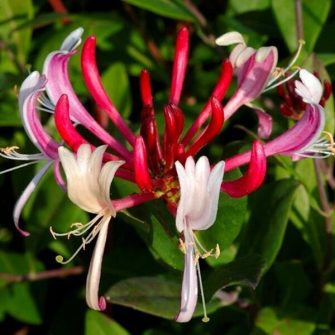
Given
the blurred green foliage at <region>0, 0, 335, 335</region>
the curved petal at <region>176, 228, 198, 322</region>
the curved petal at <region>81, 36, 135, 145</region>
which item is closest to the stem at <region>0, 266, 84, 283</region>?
the blurred green foliage at <region>0, 0, 335, 335</region>

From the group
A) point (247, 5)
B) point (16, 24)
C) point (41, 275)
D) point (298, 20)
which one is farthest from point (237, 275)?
point (16, 24)

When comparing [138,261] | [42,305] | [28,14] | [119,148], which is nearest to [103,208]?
[119,148]

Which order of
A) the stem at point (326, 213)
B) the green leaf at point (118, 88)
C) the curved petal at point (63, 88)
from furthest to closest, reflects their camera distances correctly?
the green leaf at point (118, 88) → the stem at point (326, 213) → the curved petal at point (63, 88)

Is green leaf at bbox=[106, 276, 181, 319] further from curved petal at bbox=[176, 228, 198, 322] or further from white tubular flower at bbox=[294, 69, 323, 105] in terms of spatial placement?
white tubular flower at bbox=[294, 69, 323, 105]

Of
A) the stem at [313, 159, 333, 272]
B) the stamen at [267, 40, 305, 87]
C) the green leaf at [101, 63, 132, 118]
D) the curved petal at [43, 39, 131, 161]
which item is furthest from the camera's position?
the green leaf at [101, 63, 132, 118]

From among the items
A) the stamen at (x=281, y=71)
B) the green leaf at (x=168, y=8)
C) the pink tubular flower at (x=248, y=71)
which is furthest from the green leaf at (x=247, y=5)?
the pink tubular flower at (x=248, y=71)

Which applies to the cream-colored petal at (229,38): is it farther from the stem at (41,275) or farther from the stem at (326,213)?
the stem at (41,275)

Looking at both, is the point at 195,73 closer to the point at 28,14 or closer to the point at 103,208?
the point at 28,14
